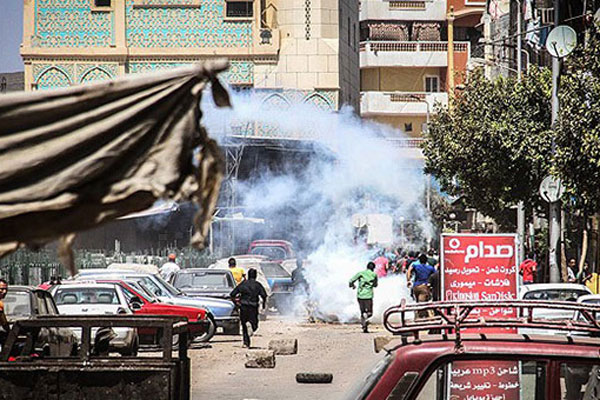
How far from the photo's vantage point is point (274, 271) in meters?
35.7

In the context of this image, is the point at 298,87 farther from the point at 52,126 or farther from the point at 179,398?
the point at 52,126

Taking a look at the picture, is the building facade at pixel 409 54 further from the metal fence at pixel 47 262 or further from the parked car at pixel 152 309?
the parked car at pixel 152 309

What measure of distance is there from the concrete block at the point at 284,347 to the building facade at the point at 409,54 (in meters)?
58.8

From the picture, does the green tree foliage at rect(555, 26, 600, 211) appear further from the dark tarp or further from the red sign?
the dark tarp

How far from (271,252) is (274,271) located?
769 centimetres

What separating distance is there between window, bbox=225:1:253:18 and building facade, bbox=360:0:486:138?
20.8 meters

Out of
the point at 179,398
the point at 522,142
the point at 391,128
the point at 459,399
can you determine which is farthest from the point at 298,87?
the point at 459,399

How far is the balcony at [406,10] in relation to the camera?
83562mm

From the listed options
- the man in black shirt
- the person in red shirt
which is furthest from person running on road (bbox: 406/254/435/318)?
the person in red shirt

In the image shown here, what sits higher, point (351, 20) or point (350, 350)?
point (351, 20)

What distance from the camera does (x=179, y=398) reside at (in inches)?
434

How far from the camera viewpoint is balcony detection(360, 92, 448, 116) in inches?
3204

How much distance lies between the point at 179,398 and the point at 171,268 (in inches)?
939

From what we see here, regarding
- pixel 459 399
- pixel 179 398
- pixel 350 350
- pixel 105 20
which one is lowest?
pixel 350 350
